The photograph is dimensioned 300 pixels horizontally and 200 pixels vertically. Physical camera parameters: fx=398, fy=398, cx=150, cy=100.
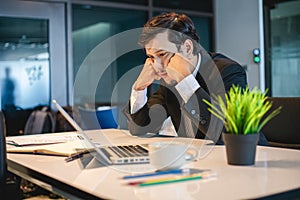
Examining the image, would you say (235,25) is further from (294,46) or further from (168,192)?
(168,192)

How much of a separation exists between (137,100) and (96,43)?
98.9 inches

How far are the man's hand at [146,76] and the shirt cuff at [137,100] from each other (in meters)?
0.03

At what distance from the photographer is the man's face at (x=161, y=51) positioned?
1.54 meters

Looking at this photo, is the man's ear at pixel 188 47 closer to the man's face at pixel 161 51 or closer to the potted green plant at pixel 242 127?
the man's face at pixel 161 51

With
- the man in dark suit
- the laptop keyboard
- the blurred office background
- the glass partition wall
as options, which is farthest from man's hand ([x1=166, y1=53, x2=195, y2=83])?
the glass partition wall

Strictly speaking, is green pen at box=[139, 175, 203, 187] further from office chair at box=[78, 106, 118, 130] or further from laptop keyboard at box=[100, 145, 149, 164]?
office chair at box=[78, 106, 118, 130]

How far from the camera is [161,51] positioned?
154 cm

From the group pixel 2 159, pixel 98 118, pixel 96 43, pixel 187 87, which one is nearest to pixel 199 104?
pixel 187 87

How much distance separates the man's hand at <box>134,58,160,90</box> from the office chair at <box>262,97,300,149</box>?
540 millimetres

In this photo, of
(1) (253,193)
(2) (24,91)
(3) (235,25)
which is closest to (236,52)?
(3) (235,25)

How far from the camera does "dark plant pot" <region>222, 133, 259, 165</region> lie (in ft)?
3.19

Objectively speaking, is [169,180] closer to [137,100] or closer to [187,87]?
[187,87]

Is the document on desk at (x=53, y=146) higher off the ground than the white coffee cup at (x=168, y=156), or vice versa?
the white coffee cup at (x=168, y=156)

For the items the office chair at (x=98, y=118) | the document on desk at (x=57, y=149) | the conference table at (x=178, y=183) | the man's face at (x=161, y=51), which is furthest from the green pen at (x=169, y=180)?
the office chair at (x=98, y=118)
